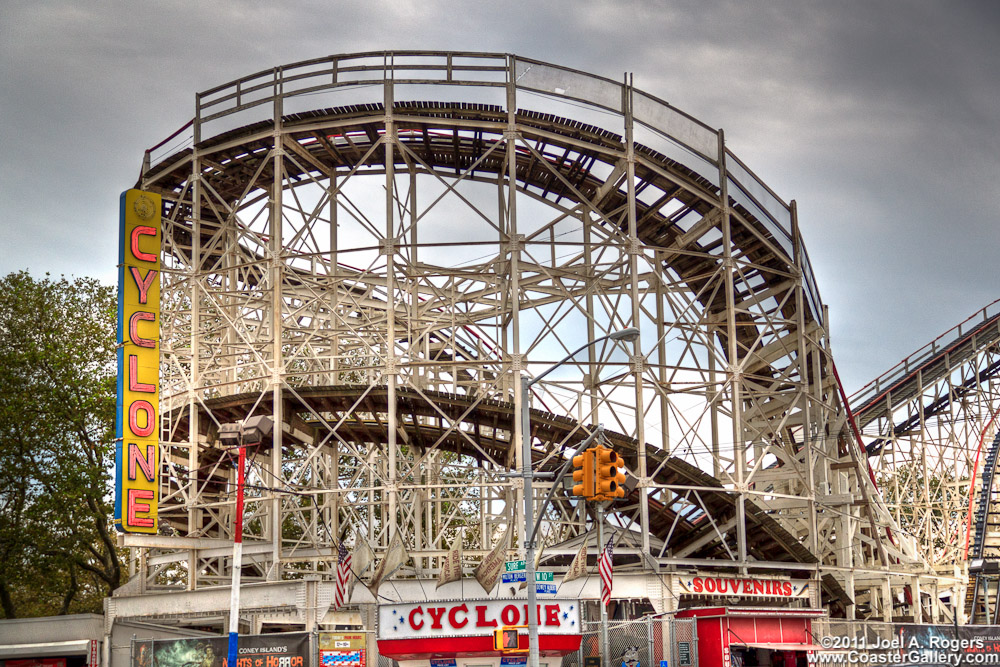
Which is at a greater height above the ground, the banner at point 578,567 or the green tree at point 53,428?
the green tree at point 53,428

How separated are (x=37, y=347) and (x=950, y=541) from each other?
3871 centimetres

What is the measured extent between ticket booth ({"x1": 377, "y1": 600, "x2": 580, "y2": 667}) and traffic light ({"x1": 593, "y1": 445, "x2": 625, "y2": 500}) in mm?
5646

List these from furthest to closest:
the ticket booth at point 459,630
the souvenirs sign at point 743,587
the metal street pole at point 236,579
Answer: the souvenirs sign at point 743,587 < the ticket booth at point 459,630 < the metal street pole at point 236,579

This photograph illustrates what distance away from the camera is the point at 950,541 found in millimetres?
50906

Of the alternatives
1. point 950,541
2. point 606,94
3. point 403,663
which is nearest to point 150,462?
point 403,663

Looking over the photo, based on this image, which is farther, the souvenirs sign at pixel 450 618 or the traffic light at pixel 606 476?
the souvenirs sign at pixel 450 618

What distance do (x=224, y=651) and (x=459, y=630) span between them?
5056mm

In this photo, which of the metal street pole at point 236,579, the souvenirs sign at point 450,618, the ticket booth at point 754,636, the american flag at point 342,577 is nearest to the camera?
the metal street pole at point 236,579

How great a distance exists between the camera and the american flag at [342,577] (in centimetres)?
2770

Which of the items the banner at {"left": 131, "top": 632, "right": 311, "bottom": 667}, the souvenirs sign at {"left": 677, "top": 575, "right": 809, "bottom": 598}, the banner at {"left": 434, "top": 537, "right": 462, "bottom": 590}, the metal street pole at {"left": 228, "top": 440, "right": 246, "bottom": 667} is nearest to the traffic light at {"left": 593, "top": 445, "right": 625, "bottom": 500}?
the metal street pole at {"left": 228, "top": 440, "right": 246, "bottom": 667}

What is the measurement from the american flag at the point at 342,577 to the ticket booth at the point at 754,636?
323 inches

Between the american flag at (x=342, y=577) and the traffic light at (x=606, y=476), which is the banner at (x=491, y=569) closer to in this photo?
the american flag at (x=342, y=577)

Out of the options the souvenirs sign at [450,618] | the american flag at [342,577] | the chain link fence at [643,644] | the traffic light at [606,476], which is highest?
the traffic light at [606,476]

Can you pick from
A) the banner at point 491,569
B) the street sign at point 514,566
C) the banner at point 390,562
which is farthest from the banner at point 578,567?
the banner at point 390,562
